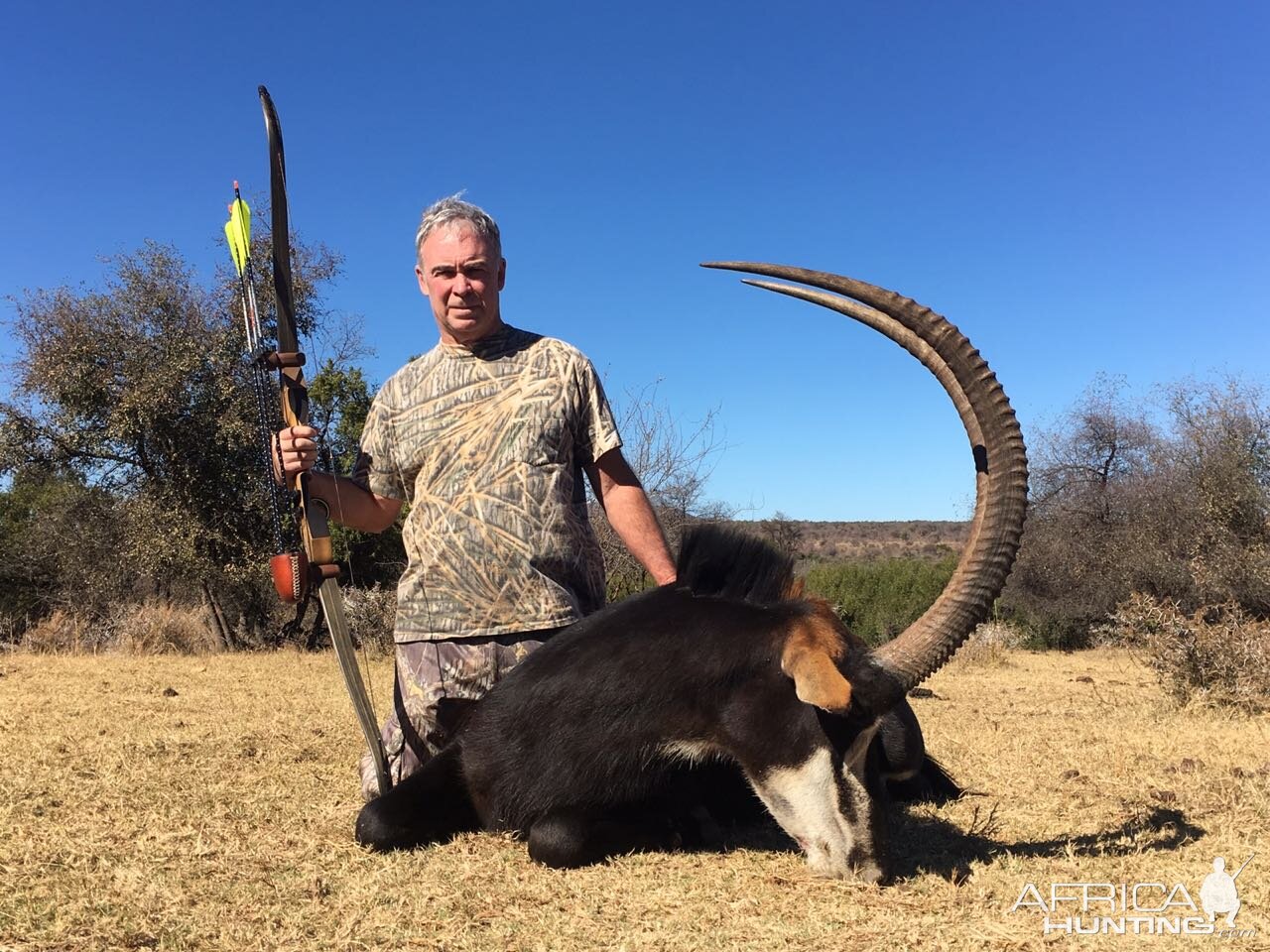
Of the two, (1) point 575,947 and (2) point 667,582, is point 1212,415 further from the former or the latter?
(1) point 575,947

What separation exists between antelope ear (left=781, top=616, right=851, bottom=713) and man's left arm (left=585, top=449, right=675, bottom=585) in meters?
0.87

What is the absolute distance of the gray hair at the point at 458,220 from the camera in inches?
154

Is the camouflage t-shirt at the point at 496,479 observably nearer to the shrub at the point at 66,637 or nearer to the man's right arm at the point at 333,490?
the man's right arm at the point at 333,490

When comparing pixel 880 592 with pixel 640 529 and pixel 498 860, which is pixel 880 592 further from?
pixel 498 860

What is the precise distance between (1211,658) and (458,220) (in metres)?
6.51

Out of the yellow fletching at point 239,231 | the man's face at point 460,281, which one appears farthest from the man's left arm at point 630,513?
the yellow fletching at point 239,231

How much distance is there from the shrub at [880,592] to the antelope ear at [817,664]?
48.1 feet

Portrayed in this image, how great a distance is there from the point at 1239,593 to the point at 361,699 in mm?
12997

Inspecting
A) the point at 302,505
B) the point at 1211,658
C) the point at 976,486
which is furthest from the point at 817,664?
the point at 1211,658

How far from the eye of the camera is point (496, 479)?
3.79 metres

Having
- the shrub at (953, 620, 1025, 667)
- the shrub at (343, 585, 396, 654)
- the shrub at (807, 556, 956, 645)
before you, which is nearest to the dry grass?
the shrub at (953, 620, 1025, 667)

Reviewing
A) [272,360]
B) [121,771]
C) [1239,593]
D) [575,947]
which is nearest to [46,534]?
[121,771]

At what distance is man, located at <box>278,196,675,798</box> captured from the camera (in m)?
3.74

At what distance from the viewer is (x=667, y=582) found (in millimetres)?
3625
